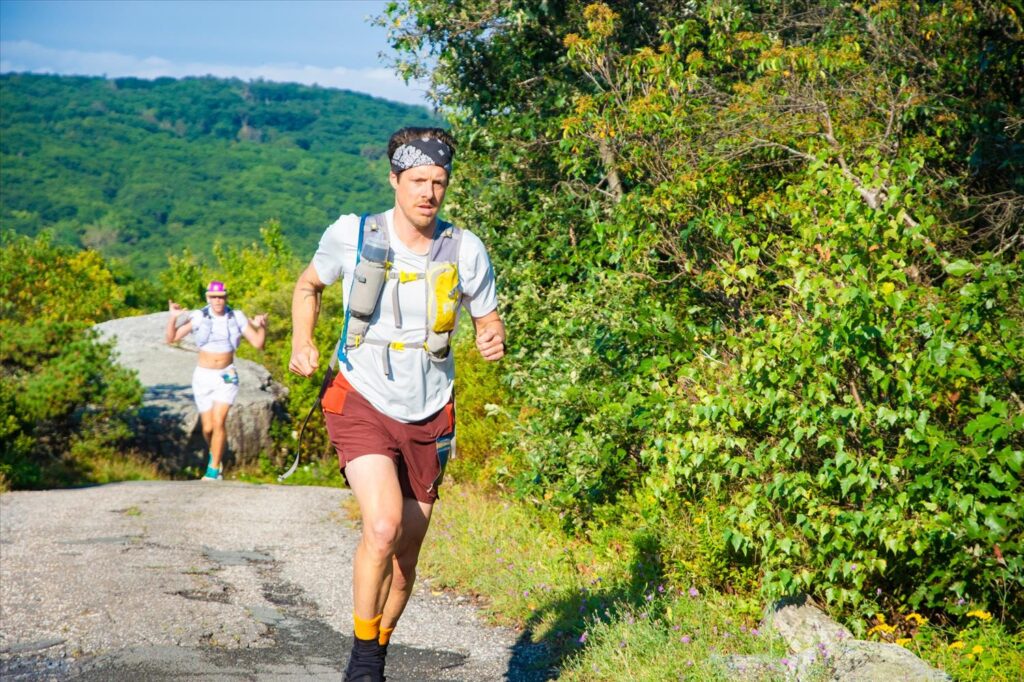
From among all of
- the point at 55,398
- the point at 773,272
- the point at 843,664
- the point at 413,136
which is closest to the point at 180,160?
the point at 55,398

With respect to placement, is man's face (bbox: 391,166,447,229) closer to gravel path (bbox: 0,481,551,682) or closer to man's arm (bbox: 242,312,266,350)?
gravel path (bbox: 0,481,551,682)

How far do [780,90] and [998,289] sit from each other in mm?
3828

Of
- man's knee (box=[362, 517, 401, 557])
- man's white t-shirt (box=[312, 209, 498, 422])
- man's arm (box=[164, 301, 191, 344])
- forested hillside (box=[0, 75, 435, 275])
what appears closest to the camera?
man's knee (box=[362, 517, 401, 557])

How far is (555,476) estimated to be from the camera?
8242 millimetres

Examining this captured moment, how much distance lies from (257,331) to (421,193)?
8.57 meters

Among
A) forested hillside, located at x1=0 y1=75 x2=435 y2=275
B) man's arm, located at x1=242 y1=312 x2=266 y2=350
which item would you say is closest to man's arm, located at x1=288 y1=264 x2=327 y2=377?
man's arm, located at x1=242 y1=312 x2=266 y2=350

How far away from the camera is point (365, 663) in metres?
4.49

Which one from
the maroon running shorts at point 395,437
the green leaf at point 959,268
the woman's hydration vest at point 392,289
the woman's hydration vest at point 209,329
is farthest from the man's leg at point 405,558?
the woman's hydration vest at point 209,329

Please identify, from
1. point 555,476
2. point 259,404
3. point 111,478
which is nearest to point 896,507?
point 555,476

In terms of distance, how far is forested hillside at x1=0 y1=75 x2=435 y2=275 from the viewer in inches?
3342

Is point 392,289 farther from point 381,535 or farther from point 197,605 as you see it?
point 197,605

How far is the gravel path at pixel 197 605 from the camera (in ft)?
18.0

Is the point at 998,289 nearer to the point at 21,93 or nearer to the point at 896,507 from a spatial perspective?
the point at 896,507

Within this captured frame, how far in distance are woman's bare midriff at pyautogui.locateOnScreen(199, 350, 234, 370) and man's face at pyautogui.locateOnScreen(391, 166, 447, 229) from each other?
8.96 metres
